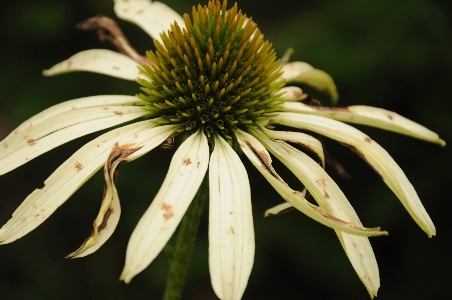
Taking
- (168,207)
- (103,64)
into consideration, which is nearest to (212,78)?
(103,64)

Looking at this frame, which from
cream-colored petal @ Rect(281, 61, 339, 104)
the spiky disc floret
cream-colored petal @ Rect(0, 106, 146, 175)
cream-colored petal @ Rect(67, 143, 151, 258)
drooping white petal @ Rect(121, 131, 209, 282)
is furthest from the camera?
cream-colored petal @ Rect(281, 61, 339, 104)

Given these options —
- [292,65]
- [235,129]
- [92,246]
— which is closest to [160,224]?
[92,246]

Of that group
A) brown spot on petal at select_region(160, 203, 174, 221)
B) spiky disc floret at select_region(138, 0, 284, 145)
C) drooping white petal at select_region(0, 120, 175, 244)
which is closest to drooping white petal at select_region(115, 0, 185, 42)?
spiky disc floret at select_region(138, 0, 284, 145)

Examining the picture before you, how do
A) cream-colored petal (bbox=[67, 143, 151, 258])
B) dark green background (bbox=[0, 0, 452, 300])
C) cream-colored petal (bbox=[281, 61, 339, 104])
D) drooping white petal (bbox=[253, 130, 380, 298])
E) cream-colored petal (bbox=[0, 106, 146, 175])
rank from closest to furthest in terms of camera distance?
cream-colored petal (bbox=[67, 143, 151, 258])
drooping white petal (bbox=[253, 130, 380, 298])
cream-colored petal (bbox=[0, 106, 146, 175])
cream-colored petal (bbox=[281, 61, 339, 104])
dark green background (bbox=[0, 0, 452, 300])

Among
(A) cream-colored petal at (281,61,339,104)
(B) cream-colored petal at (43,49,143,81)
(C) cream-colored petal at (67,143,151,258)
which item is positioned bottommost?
(C) cream-colored petal at (67,143,151,258)

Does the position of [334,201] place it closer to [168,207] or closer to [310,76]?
[168,207]

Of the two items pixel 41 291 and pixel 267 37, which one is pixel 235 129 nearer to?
pixel 267 37

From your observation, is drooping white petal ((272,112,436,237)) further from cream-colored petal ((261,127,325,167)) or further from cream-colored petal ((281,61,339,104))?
cream-colored petal ((281,61,339,104))

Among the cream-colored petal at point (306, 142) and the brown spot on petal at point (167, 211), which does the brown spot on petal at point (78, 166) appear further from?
the cream-colored petal at point (306, 142)
